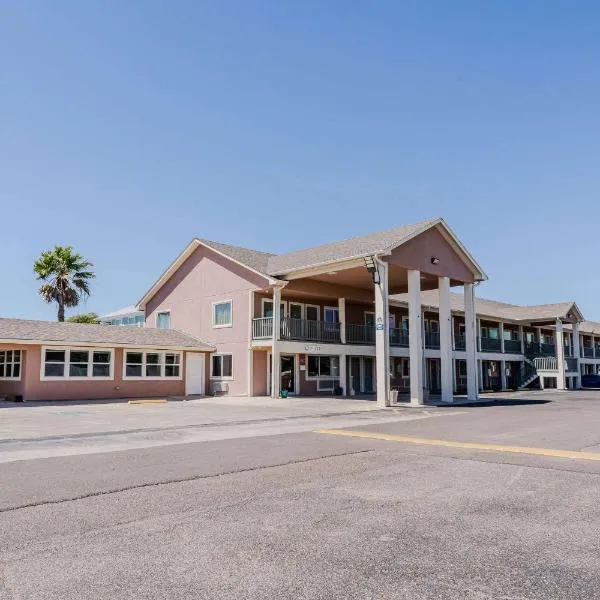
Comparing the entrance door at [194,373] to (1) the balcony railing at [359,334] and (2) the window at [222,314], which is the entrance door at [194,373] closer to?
(2) the window at [222,314]

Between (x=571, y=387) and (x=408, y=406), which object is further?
(x=571, y=387)

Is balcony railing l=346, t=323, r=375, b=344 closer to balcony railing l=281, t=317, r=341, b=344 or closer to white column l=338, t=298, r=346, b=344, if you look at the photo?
white column l=338, t=298, r=346, b=344

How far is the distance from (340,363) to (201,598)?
2880 centimetres

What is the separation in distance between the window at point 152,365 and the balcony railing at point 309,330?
6247 mm

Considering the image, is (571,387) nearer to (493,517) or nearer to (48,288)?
(48,288)

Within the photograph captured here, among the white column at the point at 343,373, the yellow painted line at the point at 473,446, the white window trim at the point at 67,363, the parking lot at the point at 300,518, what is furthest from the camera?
the white column at the point at 343,373

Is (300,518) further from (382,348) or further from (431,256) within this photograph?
(431,256)

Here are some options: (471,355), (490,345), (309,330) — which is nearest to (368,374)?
(309,330)

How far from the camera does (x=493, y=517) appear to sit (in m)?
5.82

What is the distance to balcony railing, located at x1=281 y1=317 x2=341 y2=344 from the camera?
94.9ft

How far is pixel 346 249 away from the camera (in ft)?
89.8

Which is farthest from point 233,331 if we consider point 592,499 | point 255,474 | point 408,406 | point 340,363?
point 592,499

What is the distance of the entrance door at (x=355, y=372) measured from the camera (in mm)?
34225

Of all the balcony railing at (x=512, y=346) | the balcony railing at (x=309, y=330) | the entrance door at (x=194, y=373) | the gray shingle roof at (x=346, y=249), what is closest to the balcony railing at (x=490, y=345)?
the balcony railing at (x=512, y=346)
